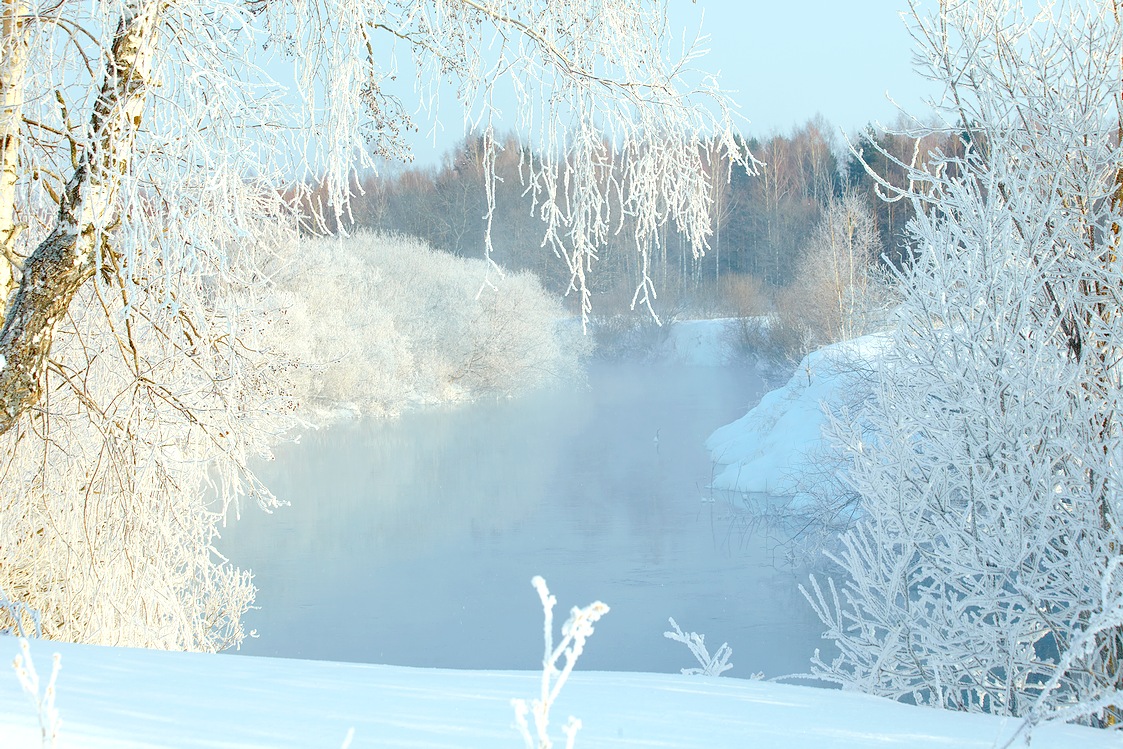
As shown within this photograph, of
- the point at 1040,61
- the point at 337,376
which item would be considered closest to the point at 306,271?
the point at 337,376

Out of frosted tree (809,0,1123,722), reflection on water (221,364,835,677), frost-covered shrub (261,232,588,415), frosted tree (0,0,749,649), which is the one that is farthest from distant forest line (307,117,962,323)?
frosted tree (0,0,749,649)

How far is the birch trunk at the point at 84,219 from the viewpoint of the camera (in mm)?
2615

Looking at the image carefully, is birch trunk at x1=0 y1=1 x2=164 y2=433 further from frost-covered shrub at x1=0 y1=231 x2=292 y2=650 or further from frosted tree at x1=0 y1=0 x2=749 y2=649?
frost-covered shrub at x1=0 y1=231 x2=292 y2=650

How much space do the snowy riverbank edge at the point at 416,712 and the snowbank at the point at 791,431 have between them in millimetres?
10202

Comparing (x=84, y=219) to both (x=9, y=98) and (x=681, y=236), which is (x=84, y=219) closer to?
(x=9, y=98)

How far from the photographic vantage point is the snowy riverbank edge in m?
1.76

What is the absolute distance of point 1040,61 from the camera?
5234 millimetres

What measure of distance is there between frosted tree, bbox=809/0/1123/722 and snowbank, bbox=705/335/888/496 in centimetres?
729

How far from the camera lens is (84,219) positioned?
2.65 meters

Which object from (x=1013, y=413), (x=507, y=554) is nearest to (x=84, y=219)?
(x=1013, y=413)

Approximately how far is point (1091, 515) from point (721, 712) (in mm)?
2999

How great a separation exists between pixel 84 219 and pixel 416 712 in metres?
1.68

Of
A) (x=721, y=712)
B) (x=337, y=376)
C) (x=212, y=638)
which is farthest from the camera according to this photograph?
(x=337, y=376)

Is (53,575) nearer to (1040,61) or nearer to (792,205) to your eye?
(1040,61)
